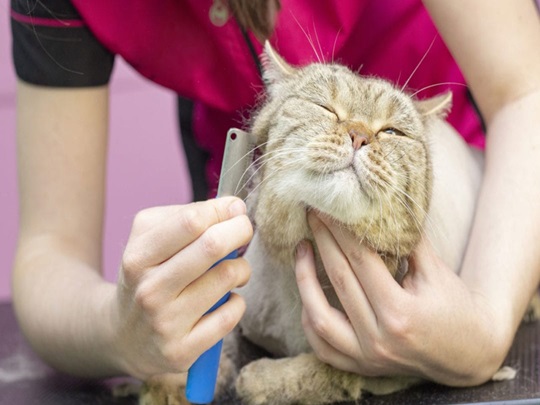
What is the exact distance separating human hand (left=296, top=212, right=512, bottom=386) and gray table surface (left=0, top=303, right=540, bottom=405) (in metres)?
0.03

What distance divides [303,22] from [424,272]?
0.39m

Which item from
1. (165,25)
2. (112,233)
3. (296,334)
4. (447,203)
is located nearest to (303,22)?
(165,25)

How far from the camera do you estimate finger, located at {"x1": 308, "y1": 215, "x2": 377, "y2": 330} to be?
74 cm

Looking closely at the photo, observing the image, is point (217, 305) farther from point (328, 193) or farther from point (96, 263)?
point (96, 263)

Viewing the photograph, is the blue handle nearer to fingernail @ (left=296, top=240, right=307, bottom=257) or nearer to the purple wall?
fingernail @ (left=296, top=240, right=307, bottom=257)

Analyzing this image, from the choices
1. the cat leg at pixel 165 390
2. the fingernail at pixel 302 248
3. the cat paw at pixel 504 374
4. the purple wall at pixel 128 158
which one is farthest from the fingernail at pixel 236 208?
the purple wall at pixel 128 158

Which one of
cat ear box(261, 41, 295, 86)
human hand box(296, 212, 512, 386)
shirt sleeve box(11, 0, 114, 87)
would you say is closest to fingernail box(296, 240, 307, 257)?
human hand box(296, 212, 512, 386)

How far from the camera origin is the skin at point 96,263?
26.0 inches

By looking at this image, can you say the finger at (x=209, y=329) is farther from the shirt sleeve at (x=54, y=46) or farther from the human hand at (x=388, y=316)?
the shirt sleeve at (x=54, y=46)

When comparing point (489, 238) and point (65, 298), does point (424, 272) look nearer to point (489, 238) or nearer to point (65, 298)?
point (489, 238)

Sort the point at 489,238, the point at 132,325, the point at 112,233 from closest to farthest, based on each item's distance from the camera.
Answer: the point at 132,325
the point at 489,238
the point at 112,233

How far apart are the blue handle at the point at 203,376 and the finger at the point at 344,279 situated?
0.10 m

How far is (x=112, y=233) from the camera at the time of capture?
2.05m

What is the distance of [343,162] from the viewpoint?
715 millimetres
